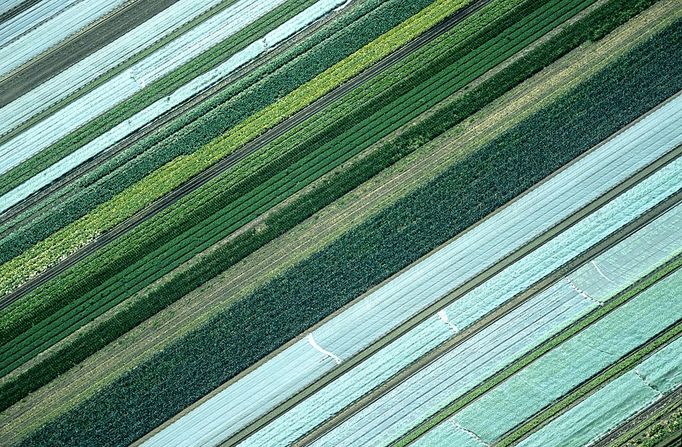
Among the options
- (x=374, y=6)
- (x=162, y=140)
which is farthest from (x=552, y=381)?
(x=162, y=140)

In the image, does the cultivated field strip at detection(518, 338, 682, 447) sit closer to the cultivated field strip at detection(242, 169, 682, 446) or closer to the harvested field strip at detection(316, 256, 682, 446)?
the harvested field strip at detection(316, 256, 682, 446)

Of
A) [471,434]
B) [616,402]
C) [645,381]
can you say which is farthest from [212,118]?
[645,381]

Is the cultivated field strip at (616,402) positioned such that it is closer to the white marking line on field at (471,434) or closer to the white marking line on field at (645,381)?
the white marking line on field at (645,381)

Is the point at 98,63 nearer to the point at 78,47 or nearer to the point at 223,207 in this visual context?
the point at 78,47

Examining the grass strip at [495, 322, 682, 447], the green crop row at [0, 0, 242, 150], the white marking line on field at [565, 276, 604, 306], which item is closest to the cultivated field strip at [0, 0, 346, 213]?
the green crop row at [0, 0, 242, 150]

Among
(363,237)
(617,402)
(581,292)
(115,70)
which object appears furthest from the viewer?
(115,70)

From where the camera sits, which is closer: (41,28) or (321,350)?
(321,350)
